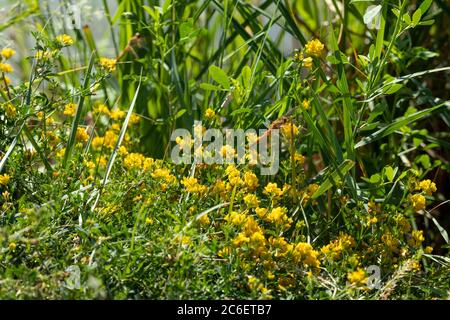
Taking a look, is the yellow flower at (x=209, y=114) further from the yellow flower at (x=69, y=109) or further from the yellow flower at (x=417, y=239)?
the yellow flower at (x=417, y=239)

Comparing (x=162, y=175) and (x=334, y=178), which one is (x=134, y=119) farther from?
(x=334, y=178)

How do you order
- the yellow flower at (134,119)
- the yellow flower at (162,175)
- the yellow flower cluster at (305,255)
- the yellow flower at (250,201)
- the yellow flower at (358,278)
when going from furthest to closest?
the yellow flower at (134,119), the yellow flower at (162,175), the yellow flower at (250,201), the yellow flower cluster at (305,255), the yellow flower at (358,278)

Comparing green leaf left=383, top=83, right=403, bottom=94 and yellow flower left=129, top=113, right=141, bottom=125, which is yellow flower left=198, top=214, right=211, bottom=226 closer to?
green leaf left=383, top=83, right=403, bottom=94

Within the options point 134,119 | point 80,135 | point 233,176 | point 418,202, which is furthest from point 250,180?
point 134,119

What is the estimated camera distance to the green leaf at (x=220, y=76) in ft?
6.94

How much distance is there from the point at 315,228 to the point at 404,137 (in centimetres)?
62

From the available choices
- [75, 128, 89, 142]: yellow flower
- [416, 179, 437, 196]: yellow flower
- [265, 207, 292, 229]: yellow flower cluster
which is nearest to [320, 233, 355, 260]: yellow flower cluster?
[265, 207, 292, 229]: yellow flower cluster

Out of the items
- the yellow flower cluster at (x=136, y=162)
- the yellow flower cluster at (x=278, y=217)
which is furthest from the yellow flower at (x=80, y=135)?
the yellow flower cluster at (x=278, y=217)

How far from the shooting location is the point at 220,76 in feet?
7.02

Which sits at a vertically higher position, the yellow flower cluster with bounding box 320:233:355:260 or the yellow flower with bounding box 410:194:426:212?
the yellow flower with bounding box 410:194:426:212

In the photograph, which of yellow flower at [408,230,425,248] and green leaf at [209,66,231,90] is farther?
green leaf at [209,66,231,90]

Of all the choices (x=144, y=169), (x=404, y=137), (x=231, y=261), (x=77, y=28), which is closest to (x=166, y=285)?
(x=231, y=261)

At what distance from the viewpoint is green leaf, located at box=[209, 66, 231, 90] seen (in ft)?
6.94
